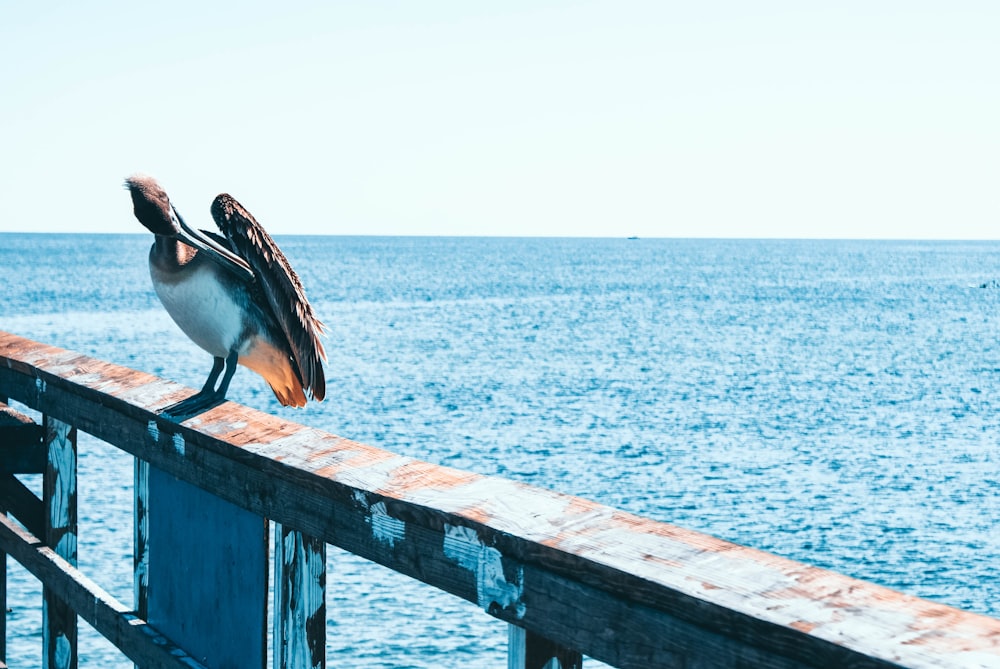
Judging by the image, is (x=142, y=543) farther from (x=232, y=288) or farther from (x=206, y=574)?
(x=232, y=288)

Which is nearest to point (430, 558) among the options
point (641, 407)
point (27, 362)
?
point (27, 362)

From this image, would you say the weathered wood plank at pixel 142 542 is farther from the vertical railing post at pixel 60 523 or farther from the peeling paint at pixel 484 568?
the peeling paint at pixel 484 568

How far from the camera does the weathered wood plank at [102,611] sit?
8.45ft

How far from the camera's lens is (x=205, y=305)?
3.24 m

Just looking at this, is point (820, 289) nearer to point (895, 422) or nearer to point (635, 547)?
point (895, 422)

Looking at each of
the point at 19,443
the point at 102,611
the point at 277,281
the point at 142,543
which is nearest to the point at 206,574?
the point at 142,543

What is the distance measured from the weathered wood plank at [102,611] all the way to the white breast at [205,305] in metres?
0.77

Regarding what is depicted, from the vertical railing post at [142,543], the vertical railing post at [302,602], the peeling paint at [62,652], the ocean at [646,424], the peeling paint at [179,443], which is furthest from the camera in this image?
the ocean at [646,424]

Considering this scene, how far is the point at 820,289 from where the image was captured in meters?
121

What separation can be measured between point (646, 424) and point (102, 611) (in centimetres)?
3078

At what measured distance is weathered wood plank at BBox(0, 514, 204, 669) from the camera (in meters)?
2.58

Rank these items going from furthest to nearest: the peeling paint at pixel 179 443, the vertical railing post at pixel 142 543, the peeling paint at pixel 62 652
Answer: the peeling paint at pixel 62 652 → the vertical railing post at pixel 142 543 → the peeling paint at pixel 179 443

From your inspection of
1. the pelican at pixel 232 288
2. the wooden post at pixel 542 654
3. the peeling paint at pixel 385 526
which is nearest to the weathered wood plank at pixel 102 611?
the pelican at pixel 232 288

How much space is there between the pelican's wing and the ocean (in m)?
11.1
